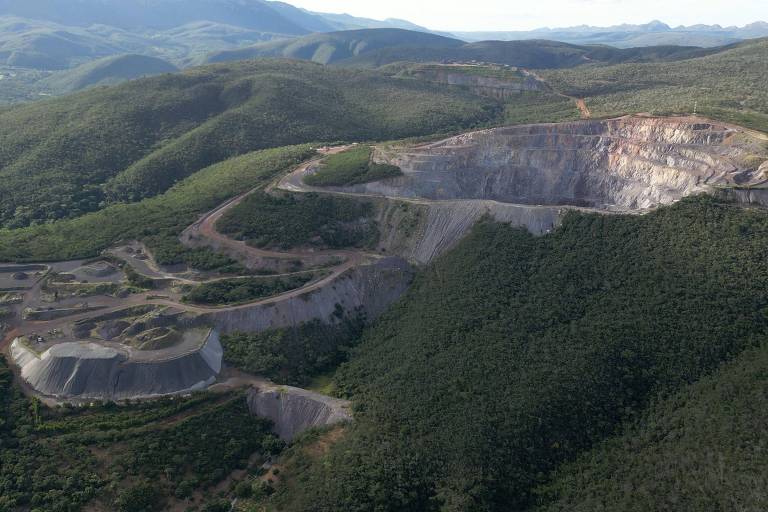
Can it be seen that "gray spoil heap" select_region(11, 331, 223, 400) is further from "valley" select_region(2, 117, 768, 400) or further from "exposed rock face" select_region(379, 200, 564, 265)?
"exposed rock face" select_region(379, 200, 564, 265)

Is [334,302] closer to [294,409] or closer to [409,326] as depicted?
[409,326]

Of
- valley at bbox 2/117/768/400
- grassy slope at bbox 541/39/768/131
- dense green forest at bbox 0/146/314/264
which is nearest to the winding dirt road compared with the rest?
valley at bbox 2/117/768/400

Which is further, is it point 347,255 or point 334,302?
point 347,255

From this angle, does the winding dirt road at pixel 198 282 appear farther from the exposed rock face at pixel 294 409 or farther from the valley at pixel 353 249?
the exposed rock face at pixel 294 409

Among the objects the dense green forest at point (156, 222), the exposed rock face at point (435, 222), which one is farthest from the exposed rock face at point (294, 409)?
the exposed rock face at point (435, 222)

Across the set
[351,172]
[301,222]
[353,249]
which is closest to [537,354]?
[353,249]
